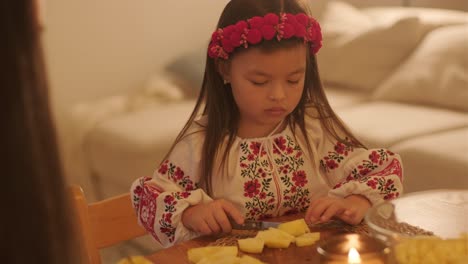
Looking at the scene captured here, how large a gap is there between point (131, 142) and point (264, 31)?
1586 millimetres

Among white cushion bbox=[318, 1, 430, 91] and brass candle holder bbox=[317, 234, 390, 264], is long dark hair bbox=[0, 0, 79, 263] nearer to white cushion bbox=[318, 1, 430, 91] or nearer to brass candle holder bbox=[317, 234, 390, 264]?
brass candle holder bbox=[317, 234, 390, 264]

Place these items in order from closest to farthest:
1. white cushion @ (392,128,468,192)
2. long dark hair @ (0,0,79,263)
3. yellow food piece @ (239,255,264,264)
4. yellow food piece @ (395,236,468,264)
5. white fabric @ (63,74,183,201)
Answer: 1. long dark hair @ (0,0,79,263)
2. yellow food piece @ (395,236,468,264)
3. yellow food piece @ (239,255,264,264)
4. white cushion @ (392,128,468,192)
5. white fabric @ (63,74,183,201)

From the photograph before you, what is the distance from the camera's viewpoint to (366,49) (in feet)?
9.26

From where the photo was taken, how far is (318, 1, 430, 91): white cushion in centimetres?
275

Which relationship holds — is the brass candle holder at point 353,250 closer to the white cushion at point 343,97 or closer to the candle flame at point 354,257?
the candle flame at point 354,257

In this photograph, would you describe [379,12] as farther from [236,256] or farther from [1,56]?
[1,56]

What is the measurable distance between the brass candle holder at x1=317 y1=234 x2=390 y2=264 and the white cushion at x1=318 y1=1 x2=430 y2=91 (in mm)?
1985

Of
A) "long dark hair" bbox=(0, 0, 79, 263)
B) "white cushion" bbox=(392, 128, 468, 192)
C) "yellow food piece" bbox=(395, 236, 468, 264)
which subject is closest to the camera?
"long dark hair" bbox=(0, 0, 79, 263)

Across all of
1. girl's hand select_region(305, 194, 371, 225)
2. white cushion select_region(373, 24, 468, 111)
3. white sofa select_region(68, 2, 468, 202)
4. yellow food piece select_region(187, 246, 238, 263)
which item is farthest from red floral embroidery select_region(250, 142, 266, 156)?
white cushion select_region(373, 24, 468, 111)

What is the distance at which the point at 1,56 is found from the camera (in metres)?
0.32

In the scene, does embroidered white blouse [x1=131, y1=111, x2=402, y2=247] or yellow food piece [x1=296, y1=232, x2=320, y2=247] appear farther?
embroidered white blouse [x1=131, y1=111, x2=402, y2=247]

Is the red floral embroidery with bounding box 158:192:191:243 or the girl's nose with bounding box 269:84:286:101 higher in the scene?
the girl's nose with bounding box 269:84:286:101

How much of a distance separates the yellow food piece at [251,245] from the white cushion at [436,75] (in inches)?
67.1

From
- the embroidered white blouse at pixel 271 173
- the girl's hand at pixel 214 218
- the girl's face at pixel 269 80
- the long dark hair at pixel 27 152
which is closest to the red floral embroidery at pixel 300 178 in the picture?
the embroidered white blouse at pixel 271 173
